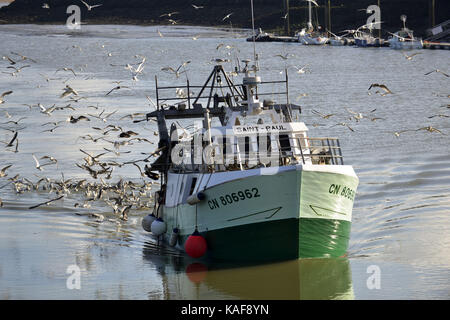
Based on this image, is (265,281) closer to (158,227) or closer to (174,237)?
(174,237)

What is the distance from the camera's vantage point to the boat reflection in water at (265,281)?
20938 mm

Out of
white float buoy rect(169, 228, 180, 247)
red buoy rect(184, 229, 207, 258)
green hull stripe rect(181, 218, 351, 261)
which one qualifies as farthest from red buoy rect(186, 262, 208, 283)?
white float buoy rect(169, 228, 180, 247)

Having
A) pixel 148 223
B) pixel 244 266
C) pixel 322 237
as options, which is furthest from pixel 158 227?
pixel 322 237

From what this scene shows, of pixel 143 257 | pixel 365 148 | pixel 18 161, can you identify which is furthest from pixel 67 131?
pixel 143 257

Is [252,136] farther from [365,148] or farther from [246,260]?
[365,148]

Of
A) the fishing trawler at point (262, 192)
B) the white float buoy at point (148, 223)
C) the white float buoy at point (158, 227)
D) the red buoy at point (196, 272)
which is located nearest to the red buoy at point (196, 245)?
the fishing trawler at point (262, 192)

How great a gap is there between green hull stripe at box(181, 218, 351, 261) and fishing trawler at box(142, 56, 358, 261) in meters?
0.02

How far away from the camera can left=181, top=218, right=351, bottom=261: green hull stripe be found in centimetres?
2081

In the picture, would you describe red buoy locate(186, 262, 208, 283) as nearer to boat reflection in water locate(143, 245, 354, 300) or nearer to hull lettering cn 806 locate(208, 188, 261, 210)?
boat reflection in water locate(143, 245, 354, 300)

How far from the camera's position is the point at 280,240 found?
21031mm

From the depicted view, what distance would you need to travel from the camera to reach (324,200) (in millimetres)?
20797

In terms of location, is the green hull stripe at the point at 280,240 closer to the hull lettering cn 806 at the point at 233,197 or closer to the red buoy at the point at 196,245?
the red buoy at the point at 196,245

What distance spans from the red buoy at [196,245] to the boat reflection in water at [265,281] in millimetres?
517

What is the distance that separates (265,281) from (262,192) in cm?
219
